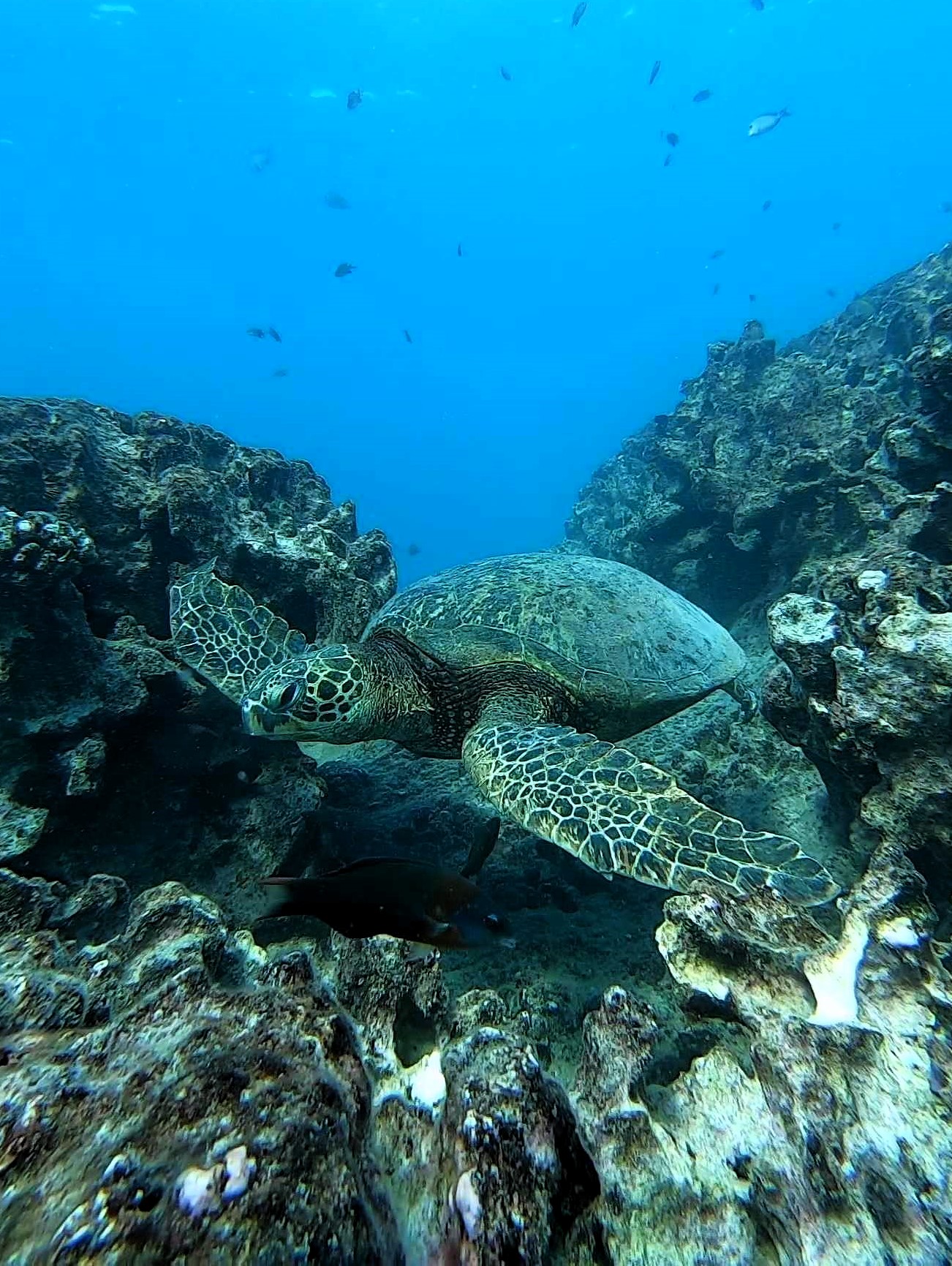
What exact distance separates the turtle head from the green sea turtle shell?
0.74 m

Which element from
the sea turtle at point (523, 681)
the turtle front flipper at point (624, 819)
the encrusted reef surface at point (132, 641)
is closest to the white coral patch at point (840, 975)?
the turtle front flipper at point (624, 819)

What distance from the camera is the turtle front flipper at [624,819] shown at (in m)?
2.49

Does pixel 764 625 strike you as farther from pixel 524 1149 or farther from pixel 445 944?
pixel 524 1149

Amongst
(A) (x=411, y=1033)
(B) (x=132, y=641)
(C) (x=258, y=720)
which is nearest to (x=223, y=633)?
(B) (x=132, y=641)

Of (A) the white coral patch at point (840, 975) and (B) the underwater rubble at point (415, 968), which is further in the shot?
(A) the white coral patch at point (840, 975)

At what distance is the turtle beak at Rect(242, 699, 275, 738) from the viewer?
11.9ft

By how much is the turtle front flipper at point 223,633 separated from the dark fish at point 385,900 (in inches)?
86.6

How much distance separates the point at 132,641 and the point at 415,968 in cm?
315

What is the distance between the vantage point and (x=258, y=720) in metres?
3.63

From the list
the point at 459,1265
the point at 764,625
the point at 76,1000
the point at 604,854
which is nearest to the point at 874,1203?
the point at 459,1265

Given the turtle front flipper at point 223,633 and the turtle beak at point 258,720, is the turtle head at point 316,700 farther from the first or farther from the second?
the turtle front flipper at point 223,633

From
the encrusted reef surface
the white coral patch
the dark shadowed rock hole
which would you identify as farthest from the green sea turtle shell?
the dark shadowed rock hole

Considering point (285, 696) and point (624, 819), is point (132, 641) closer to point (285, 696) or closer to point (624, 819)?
point (285, 696)

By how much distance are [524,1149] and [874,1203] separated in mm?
766
